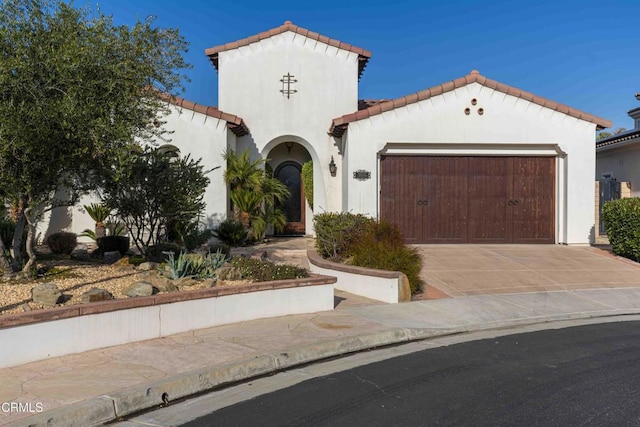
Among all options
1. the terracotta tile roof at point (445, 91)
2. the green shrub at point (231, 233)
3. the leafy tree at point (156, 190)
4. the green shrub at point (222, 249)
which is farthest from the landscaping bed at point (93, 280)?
the terracotta tile roof at point (445, 91)

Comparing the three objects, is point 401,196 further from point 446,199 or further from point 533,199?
point 533,199

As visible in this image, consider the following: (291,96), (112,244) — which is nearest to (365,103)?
(291,96)

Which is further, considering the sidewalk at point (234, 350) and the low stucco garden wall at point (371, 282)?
the low stucco garden wall at point (371, 282)

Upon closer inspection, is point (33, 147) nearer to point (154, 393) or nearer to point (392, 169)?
point (154, 393)

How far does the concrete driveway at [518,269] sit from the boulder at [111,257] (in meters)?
6.21

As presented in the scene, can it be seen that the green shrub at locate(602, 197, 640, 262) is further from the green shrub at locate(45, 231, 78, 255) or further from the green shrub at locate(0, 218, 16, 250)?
the green shrub at locate(0, 218, 16, 250)

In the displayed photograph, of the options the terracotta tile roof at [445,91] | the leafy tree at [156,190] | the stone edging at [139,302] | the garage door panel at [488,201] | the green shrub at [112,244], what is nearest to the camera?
the stone edging at [139,302]

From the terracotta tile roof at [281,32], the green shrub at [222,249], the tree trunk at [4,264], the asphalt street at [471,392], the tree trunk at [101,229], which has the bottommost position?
the asphalt street at [471,392]

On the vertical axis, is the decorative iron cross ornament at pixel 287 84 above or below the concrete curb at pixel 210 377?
above

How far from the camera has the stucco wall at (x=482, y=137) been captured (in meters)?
14.2

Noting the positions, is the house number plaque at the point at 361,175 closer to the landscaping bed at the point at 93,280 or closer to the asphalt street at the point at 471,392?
the landscaping bed at the point at 93,280

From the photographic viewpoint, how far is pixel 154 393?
4652mm

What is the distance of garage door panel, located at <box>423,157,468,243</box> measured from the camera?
14594mm

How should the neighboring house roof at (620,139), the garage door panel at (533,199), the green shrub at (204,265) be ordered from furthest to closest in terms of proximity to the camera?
the neighboring house roof at (620,139) < the garage door panel at (533,199) < the green shrub at (204,265)
